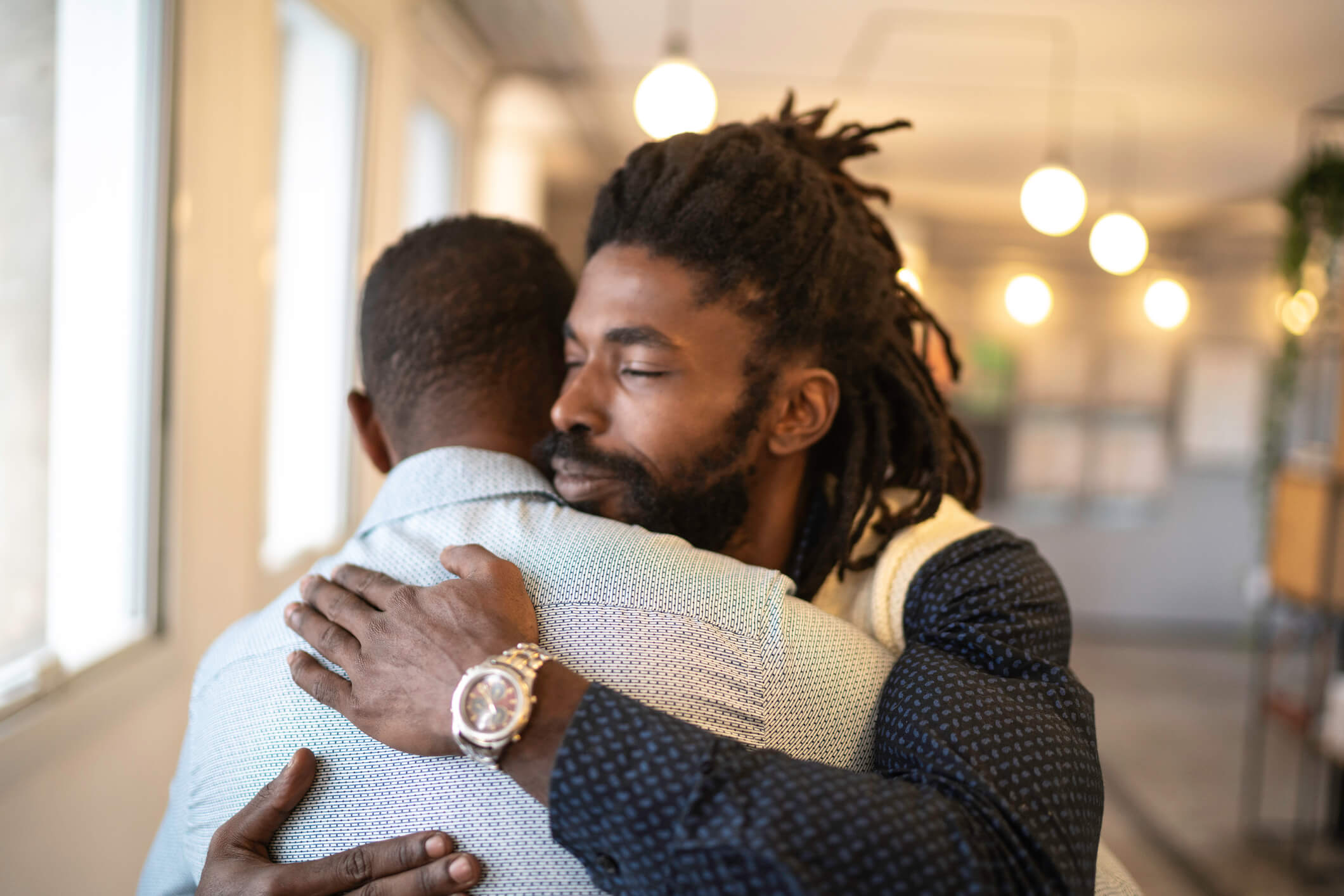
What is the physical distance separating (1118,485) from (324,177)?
7.21 metres

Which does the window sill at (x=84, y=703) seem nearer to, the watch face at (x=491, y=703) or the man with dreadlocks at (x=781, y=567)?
the man with dreadlocks at (x=781, y=567)

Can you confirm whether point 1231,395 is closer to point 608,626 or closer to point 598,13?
point 598,13

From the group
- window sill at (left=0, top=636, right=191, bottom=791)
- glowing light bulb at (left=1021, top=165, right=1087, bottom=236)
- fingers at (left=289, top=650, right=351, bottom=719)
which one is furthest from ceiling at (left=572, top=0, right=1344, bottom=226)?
fingers at (left=289, top=650, right=351, bottom=719)

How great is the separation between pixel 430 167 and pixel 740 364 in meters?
4.06

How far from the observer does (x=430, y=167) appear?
502cm

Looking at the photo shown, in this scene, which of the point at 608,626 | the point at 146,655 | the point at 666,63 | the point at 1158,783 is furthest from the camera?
the point at 1158,783

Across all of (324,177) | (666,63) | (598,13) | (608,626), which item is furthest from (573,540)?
(598,13)

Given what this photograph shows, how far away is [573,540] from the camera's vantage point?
1.00 meters

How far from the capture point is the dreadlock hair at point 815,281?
1357mm

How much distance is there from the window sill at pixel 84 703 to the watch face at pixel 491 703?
1.06 metres

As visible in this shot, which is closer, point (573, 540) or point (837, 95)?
point (573, 540)

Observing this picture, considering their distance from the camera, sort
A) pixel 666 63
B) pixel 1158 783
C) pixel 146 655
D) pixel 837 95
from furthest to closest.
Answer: pixel 837 95 → pixel 1158 783 → pixel 666 63 → pixel 146 655

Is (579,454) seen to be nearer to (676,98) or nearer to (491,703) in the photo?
(491,703)

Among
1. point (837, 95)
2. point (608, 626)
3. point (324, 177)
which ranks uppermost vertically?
point (837, 95)
